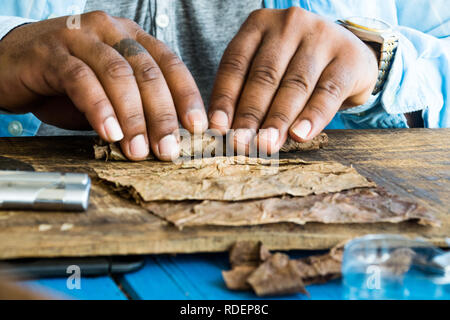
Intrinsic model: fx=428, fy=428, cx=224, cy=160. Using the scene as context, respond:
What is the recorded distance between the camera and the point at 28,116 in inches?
86.0

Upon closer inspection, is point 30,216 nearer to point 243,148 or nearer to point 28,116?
point 243,148

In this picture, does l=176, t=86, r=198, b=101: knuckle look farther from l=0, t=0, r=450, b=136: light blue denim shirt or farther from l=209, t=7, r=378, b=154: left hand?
l=0, t=0, r=450, b=136: light blue denim shirt

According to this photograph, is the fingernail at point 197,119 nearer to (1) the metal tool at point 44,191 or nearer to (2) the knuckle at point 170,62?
(2) the knuckle at point 170,62

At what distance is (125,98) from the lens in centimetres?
123

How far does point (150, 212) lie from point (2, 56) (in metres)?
0.96

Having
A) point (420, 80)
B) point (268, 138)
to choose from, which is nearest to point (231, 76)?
point (268, 138)

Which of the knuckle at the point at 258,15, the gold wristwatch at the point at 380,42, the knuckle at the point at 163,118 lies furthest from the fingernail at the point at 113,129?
the gold wristwatch at the point at 380,42

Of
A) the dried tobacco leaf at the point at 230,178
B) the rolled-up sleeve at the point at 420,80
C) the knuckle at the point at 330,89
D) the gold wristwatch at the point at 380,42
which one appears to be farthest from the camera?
the rolled-up sleeve at the point at 420,80

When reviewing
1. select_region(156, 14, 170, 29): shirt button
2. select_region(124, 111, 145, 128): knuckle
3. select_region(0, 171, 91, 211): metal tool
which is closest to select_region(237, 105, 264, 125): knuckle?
select_region(124, 111, 145, 128): knuckle

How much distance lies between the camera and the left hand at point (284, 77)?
1322 millimetres

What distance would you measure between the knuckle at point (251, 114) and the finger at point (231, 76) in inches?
1.6

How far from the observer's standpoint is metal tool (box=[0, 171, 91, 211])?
0.81 m

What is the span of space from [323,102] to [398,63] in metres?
0.68

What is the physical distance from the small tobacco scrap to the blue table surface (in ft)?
0.06
